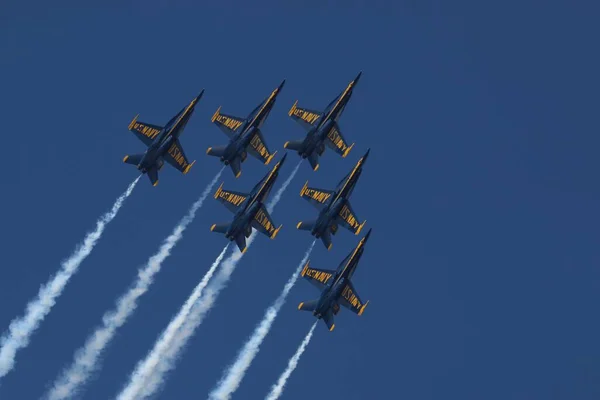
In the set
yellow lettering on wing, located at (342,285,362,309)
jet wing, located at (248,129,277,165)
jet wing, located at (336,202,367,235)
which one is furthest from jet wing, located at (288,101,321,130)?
yellow lettering on wing, located at (342,285,362,309)

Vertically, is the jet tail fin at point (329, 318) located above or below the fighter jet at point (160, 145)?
below

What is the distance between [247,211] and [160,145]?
1220 centimetres

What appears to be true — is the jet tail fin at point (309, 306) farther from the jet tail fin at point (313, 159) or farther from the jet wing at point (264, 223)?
the jet tail fin at point (313, 159)

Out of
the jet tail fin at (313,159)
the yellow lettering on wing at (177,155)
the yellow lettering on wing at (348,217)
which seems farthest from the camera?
the yellow lettering on wing at (348,217)

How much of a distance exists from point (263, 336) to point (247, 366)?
455 centimetres

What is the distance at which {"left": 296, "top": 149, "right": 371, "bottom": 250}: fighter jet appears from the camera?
604 ft

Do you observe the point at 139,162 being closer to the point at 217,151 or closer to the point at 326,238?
the point at 217,151

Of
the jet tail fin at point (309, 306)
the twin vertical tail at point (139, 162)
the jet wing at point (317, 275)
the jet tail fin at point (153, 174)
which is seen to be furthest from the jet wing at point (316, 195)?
the twin vertical tail at point (139, 162)

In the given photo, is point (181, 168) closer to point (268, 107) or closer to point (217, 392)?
point (268, 107)

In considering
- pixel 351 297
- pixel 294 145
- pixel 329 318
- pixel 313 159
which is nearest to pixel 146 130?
pixel 294 145

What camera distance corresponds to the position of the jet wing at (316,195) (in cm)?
18612

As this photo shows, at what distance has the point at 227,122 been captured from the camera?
184 meters

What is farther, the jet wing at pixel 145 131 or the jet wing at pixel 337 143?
the jet wing at pixel 337 143

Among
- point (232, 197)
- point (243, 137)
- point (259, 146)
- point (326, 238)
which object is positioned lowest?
point (232, 197)
